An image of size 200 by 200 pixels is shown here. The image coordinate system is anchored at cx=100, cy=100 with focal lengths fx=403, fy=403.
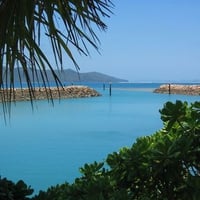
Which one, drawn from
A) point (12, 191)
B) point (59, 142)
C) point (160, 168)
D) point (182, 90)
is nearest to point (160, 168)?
point (160, 168)

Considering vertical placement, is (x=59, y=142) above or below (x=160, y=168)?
below

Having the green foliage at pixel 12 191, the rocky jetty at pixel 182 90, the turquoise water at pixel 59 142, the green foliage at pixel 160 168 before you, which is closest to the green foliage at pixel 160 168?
the green foliage at pixel 160 168

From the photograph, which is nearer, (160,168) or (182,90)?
(160,168)

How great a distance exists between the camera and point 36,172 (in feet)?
20.6

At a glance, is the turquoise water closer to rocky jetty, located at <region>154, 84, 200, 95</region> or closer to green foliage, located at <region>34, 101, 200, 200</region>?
green foliage, located at <region>34, 101, 200, 200</region>

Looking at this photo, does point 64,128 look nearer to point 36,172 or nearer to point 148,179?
point 36,172

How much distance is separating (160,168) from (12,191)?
2.13 ft

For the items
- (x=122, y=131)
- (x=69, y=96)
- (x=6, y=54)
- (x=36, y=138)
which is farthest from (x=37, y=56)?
(x=69, y=96)

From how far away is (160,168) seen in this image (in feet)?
4.33

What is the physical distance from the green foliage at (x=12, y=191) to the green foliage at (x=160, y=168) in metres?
0.21

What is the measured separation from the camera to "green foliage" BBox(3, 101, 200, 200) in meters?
1.31

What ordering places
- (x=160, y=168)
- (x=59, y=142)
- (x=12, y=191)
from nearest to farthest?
1. (x=160, y=168)
2. (x=12, y=191)
3. (x=59, y=142)

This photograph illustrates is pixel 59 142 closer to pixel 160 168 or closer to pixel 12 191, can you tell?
pixel 12 191

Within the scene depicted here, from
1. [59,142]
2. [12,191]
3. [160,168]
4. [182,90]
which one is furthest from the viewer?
[182,90]
